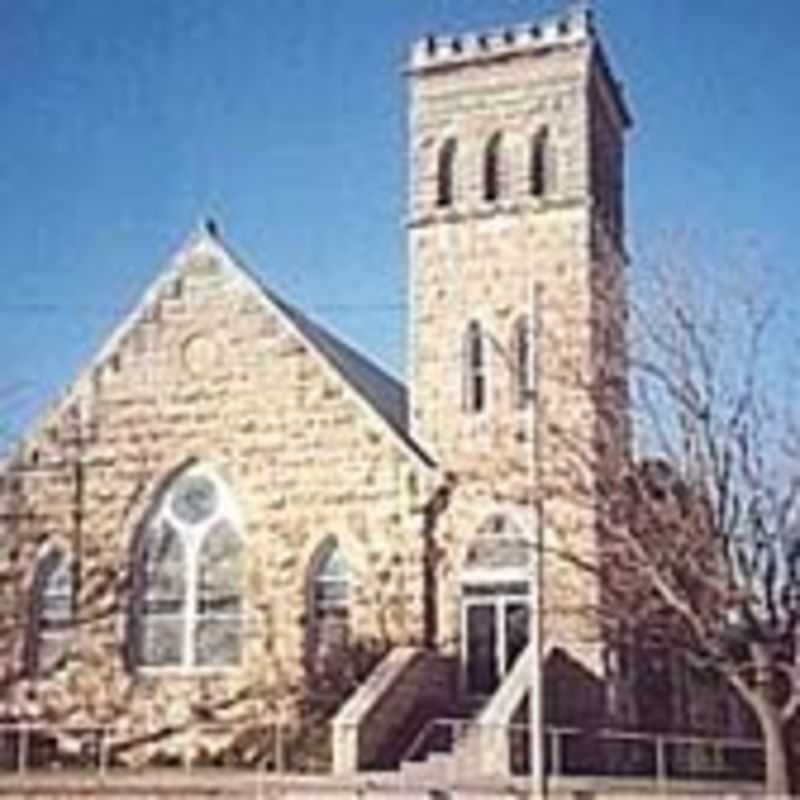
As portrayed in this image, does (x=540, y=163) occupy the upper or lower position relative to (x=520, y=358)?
upper

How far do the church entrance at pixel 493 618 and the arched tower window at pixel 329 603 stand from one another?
241cm

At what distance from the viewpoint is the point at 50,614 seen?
4009 centimetres

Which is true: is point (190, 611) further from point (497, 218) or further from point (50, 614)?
point (497, 218)

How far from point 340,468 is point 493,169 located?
268 inches

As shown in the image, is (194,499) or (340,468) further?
(194,499)

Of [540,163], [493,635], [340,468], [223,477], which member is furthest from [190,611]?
[540,163]

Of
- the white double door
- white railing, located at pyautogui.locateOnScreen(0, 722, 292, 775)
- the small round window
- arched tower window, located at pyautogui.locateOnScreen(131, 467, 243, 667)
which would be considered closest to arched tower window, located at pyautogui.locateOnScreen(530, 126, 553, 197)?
the white double door

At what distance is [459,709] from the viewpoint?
3591 centimetres

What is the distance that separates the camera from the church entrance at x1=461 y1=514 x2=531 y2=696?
36.4 metres

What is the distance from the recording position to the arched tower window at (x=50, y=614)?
130 feet

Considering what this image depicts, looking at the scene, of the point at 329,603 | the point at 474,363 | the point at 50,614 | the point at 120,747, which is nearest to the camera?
the point at 329,603

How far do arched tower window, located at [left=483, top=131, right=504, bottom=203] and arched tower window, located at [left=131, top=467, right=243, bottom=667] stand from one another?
7968 millimetres

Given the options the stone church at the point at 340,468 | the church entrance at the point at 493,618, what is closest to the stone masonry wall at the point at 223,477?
the stone church at the point at 340,468

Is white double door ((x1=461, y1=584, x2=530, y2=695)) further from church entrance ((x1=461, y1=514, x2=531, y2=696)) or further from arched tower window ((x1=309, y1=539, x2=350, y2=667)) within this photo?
arched tower window ((x1=309, y1=539, x2=350, y2=667))
